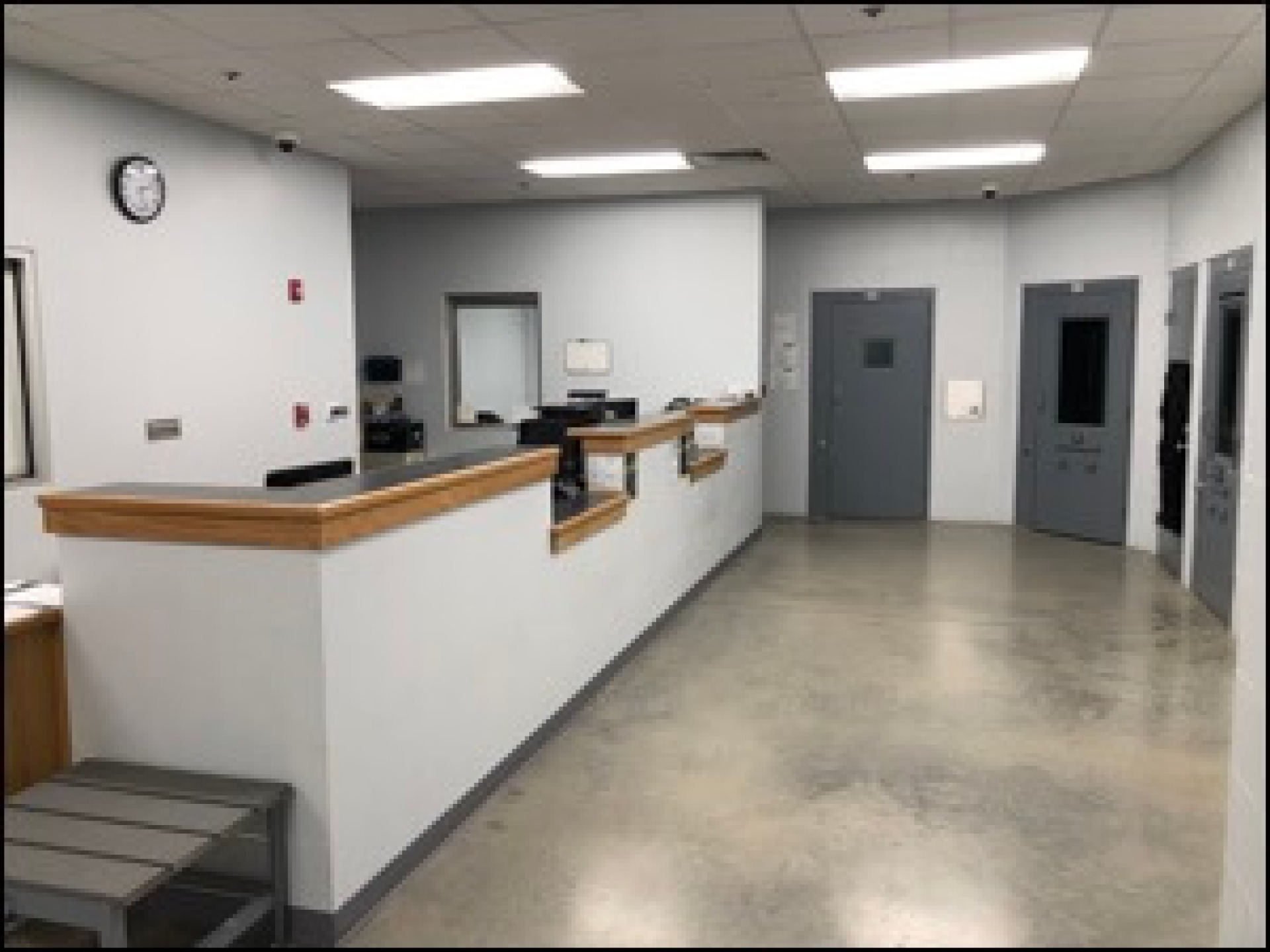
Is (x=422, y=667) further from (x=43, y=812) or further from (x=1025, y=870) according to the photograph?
(x=1025, y=870)

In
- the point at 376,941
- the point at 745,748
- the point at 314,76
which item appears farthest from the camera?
the point at 314,76

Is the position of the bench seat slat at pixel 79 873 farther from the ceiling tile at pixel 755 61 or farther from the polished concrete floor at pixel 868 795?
the ceiling tile at pixel 755 61

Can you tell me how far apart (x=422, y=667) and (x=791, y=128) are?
4.11 metres

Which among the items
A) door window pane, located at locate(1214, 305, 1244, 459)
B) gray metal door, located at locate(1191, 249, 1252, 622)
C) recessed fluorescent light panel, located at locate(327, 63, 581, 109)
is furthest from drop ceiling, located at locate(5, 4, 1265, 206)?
door window pane, located at locate(1214, 305, 1244, 459)

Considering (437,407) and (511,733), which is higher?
(437,407)

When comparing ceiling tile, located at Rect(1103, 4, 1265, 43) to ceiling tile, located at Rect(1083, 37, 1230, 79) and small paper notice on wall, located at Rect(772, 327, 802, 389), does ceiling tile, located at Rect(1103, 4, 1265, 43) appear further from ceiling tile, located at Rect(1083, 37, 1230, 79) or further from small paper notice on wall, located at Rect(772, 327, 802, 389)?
small paper notice on wall, located at Rect(772, 327, 802, 389)

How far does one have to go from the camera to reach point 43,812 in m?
2.60

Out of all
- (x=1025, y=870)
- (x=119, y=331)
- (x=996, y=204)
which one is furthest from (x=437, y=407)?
(x=1025, y=870)

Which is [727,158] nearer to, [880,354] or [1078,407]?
[880,354]

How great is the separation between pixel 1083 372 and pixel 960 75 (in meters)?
4.36

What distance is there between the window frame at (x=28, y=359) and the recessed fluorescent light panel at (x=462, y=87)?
5.23 ft

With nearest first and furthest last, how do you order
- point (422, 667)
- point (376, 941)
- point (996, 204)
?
1. point (376, 941)
2. point (422, 667)
3. point (996, 204)

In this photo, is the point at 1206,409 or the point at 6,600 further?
the point at 1206,409

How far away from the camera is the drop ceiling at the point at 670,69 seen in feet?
13.0
